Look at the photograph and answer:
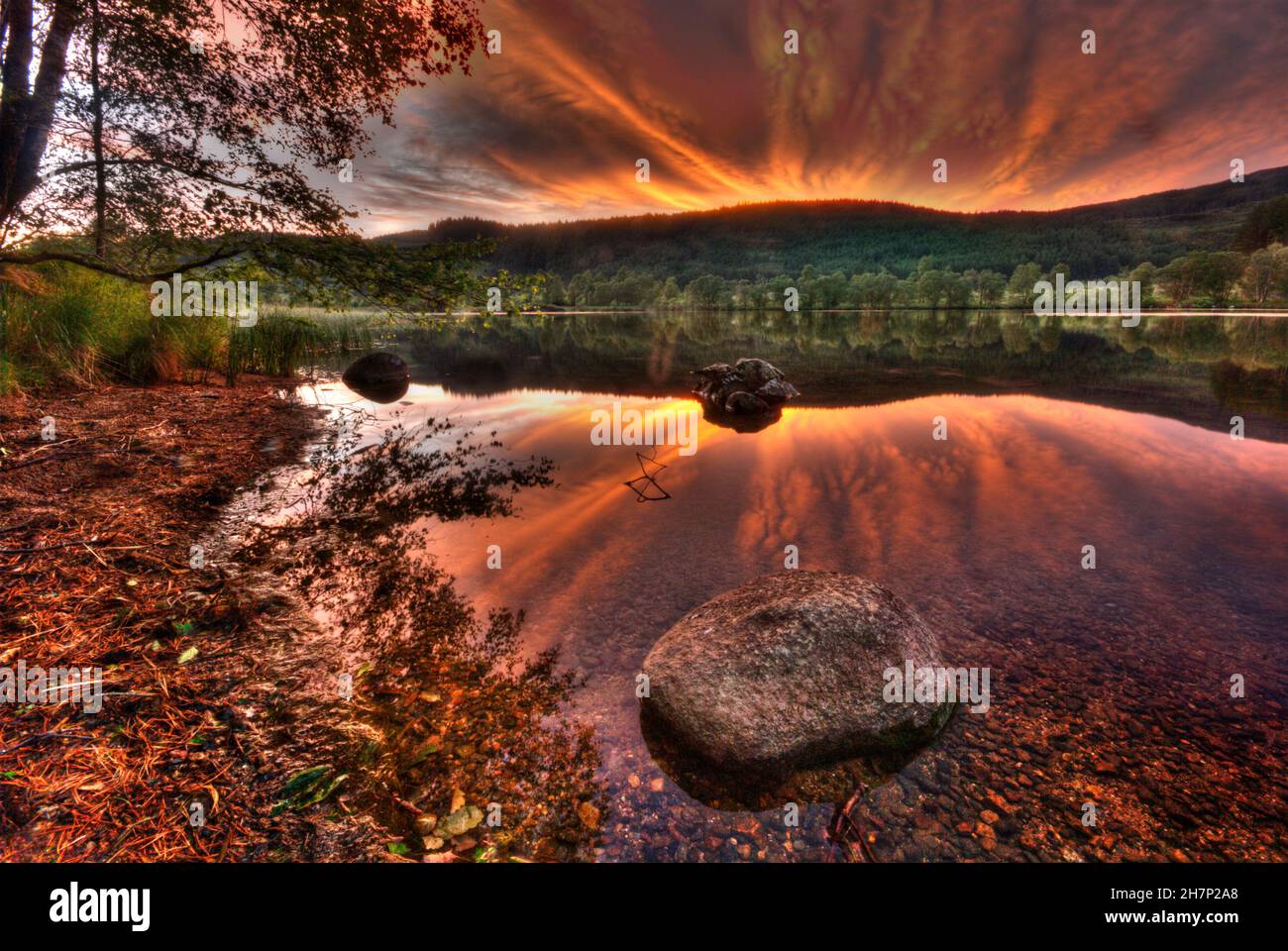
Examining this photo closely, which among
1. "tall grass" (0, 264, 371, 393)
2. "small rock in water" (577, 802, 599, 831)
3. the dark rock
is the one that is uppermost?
"tall grass" (0, 264, 371, 393)

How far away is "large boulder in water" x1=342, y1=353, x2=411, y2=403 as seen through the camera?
2333 centimetres

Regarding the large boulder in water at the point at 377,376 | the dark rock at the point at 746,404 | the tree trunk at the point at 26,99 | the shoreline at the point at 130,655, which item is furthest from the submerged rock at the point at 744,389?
the tree trunk at the point at 26,99

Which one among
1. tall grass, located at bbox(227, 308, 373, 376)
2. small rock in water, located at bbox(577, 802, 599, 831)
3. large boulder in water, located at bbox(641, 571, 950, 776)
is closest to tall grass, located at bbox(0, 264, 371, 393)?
tall grass, located at bbox(227, 308, 373, 376)

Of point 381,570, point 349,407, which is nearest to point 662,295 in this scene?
point 349,407

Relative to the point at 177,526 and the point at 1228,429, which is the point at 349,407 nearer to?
the point at 177,526

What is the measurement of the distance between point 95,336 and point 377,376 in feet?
39.6

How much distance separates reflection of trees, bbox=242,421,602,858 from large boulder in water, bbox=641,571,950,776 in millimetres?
936

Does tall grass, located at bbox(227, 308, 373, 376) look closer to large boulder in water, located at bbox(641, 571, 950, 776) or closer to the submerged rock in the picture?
the submerged rock

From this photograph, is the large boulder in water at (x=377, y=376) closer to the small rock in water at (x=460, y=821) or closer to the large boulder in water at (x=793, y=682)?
the large boulder in water at (x=793, y=682)

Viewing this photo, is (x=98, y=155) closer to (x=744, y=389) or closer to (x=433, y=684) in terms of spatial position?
(x=433, y=684)

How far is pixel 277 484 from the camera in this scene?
31.8 ft

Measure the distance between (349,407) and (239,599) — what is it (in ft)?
47.5

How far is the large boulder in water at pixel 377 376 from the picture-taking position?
918 inches

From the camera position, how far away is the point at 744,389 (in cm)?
2072
